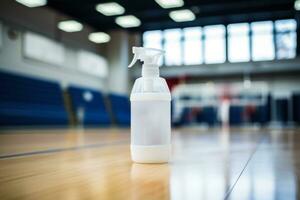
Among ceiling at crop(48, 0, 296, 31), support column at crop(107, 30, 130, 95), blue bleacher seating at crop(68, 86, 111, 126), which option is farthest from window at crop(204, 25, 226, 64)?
blue bleacher seating at crop(68, 86, 111, 126)

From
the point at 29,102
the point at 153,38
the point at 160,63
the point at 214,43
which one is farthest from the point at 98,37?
the point at 29,102

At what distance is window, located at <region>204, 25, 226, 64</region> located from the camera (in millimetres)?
9602

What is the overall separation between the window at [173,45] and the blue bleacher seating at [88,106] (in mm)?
3404

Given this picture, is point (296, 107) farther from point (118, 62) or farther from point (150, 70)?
point (150, 70)

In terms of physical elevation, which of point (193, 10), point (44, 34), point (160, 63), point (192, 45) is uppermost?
point (193, 10)

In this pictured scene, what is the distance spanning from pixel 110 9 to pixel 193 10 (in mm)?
1824

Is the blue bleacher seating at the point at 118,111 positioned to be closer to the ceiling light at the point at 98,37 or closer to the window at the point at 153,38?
the ceiling light at the point at 98,37

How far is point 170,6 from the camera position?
6.89 metres

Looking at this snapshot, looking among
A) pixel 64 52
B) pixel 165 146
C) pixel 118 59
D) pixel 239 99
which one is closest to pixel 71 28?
pixel 64 52

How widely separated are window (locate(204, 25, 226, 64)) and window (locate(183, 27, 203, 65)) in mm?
201

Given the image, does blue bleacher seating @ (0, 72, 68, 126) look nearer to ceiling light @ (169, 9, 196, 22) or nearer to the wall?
the wall

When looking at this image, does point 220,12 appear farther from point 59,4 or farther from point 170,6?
point 59,4

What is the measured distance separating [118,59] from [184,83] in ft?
6.59

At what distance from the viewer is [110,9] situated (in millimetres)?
6973
